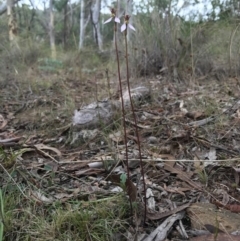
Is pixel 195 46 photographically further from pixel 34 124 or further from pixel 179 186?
pixel 179 186

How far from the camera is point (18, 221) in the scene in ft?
3.85

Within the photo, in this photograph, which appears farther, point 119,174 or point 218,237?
point 119,174

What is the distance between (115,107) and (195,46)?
7.10 feet

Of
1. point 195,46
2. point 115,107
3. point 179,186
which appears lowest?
point 179,186

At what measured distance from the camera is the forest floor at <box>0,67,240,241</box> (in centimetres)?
114

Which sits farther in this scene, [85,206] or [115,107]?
[115,107]

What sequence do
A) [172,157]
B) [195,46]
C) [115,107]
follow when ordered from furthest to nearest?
1. [195,46]
2. [115,107]
3. [172,157]

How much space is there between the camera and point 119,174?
1.36 m

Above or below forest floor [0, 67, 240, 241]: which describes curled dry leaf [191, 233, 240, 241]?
below

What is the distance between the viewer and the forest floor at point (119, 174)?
1.14m

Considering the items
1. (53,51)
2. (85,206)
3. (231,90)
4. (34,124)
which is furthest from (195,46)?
(53,51)

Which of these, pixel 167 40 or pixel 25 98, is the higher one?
pixel 167 40

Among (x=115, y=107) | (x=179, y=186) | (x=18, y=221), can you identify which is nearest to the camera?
(x=18, y=221)

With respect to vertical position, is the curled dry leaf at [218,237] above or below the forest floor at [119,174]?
below
